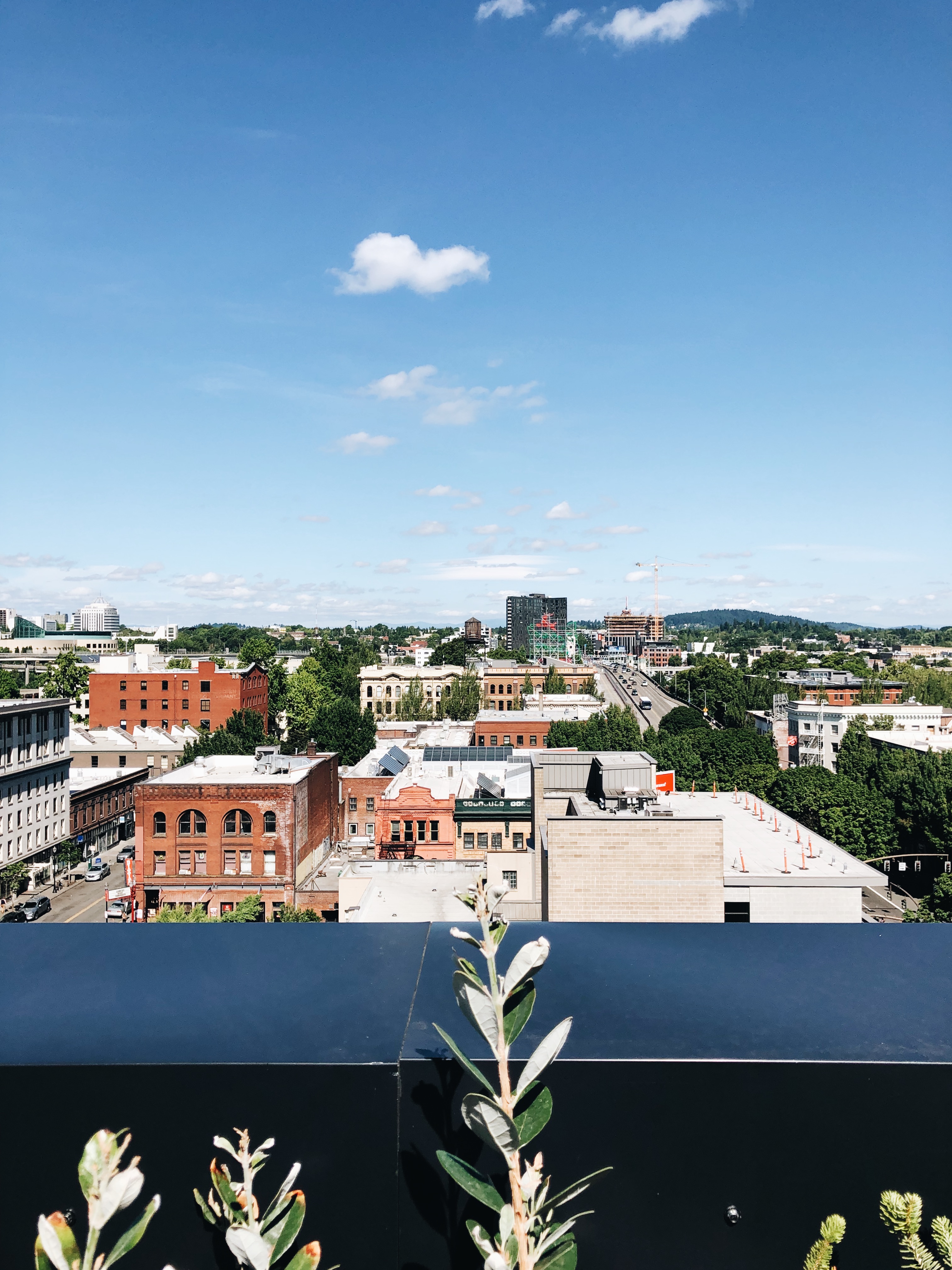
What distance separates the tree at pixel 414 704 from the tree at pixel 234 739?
20412mm

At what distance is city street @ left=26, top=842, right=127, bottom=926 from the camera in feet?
113

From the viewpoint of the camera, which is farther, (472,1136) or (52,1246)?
(472,1136)

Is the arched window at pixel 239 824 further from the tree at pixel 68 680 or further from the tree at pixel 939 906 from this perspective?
the tree at pixel 68 680

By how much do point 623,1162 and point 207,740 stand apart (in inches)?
2153

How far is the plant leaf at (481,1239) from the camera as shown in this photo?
162 cm

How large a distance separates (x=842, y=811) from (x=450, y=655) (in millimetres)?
107349

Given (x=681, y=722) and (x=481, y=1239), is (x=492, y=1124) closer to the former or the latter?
(x=481, y=1239)

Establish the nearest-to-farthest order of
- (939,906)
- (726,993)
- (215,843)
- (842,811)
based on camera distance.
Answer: (726,993) < (939,906) < (215,843) < (842,811)

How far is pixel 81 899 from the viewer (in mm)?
37344

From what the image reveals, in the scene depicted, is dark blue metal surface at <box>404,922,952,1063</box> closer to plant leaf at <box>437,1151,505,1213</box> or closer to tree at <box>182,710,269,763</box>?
plant leaf at <box>437,1151,505,1213</box>

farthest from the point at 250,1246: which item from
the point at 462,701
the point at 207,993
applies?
the point at 462,701

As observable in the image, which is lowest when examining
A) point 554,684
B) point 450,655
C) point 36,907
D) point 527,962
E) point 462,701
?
point 36,907

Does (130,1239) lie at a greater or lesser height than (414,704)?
greater

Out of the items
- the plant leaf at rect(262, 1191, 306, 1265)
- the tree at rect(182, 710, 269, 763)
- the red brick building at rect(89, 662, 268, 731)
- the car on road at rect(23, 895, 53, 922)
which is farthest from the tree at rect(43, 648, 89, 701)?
the plant leaf at rect(262, 1191, 306, 1265)
